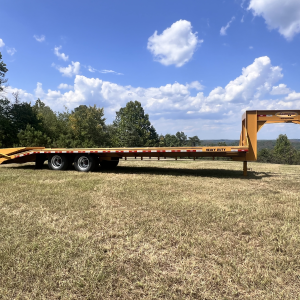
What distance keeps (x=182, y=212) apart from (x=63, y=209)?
87.3 inches

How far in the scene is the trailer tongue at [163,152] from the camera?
7969 mm

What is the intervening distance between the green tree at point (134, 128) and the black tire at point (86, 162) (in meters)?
43.2

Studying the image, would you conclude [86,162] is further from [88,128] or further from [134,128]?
[134,128]

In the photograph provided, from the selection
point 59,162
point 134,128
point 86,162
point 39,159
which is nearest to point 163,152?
point 86,162

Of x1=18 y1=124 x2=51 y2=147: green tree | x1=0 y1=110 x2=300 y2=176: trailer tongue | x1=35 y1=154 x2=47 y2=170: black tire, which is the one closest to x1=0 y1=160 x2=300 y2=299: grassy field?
x1=0 y1=110 x2=300 y2=176: trailer tongue

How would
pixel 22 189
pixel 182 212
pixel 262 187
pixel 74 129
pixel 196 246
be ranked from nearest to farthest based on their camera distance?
pixel 196 246
pixel 182 212
pixel 22 189
pixel 262 187
pixel 74 129

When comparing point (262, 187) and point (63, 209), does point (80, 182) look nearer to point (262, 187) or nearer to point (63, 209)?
point (63, 209)

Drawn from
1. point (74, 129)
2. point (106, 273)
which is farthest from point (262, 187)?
point (74, 129)

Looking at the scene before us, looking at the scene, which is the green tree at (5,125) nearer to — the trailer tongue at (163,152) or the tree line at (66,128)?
the tree line at (66,128)

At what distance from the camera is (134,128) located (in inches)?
2159

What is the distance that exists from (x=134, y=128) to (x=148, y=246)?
5252 cm

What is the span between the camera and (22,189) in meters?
5.71

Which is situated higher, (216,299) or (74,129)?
(74,129)

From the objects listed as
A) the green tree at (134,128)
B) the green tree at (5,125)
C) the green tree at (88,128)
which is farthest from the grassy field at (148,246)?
the green tree at (134,128)
